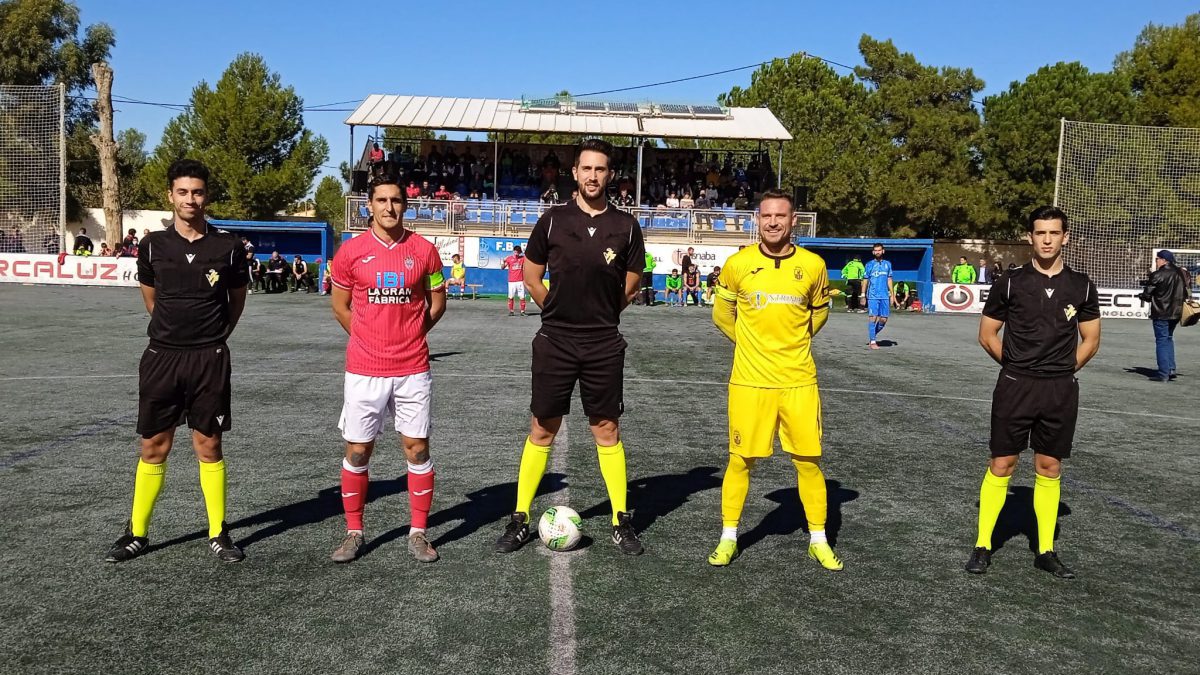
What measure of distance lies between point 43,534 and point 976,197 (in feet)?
176

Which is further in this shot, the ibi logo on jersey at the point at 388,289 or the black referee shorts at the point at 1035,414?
the black referee shorts at the point at 1035,414

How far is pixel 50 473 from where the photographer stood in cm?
703

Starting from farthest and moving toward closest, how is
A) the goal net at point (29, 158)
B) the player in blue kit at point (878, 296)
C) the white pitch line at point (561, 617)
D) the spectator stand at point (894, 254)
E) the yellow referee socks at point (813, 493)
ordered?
the goal net at point (29, 158), the spectator stand at point (894, 254), the player in blue kit at point (878, 296), the yellow referee socks at point (813, 493), the white pitch line at point (561, 617)

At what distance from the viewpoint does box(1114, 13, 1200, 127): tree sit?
4906 cm

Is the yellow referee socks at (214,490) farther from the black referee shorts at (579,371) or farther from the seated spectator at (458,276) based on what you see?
the seated spectator at (458,276)

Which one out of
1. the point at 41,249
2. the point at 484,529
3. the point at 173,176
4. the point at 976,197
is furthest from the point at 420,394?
the point at 976,197

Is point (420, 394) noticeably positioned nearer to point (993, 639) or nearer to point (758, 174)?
point (993, 639)

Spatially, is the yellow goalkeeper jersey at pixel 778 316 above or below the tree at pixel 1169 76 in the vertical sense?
below

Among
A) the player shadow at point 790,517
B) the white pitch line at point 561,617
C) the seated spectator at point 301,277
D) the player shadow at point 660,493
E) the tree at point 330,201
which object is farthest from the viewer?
the tree at point 330,201

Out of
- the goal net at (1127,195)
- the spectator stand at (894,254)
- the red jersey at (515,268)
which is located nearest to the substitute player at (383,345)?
the red jersey at (515,268)

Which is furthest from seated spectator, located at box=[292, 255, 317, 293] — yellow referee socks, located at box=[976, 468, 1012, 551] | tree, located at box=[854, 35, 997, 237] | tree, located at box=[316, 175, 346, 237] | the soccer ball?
tree, located at box=[316, 175, 346, 237]

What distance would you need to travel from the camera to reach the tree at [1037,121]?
49781 millimetres

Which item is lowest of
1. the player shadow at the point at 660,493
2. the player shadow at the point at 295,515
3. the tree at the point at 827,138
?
the player shadow at the point at 295,515

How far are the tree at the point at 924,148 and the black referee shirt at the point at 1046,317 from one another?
50167 millimetres
